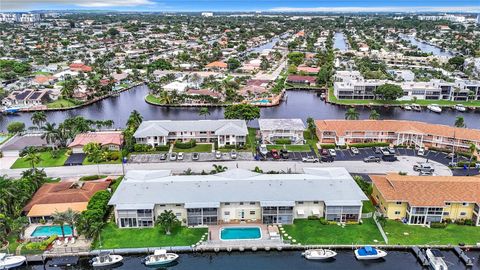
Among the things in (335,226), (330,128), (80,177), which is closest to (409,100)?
(330,128)

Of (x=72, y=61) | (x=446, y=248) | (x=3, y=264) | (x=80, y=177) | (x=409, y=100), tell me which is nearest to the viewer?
(x=3, y=264)

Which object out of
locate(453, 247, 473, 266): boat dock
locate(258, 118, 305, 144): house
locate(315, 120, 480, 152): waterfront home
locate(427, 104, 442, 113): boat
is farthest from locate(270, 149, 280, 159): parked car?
locate(427, 104, 442, 113): boat

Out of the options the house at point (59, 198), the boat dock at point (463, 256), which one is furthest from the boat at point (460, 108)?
the house at point (59, 198)

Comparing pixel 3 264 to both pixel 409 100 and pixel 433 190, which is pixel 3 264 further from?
pixel 409 100

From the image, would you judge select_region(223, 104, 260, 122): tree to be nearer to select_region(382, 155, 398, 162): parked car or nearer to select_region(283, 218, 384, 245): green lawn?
select_region(382, 155, 398, 162): parked car

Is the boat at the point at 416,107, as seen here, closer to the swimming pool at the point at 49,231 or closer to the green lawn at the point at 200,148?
the green lawn at the point at 200,148

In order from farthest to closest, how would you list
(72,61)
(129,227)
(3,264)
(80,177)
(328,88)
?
(72,61) → (328,88) → (80,177) → (129,227) → (3,264)
